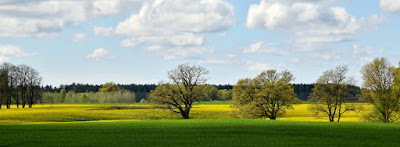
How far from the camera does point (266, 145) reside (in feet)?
71.4

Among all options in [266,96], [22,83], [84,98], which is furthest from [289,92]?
[84,98]

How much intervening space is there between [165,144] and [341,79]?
50146 millimetres

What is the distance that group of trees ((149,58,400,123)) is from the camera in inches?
2344

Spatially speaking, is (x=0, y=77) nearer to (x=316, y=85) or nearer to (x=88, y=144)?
(x=316, y=85)

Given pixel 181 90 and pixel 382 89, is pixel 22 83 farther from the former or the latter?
pixel 382 89

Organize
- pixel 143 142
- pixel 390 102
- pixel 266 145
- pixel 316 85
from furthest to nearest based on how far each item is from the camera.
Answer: pixel 316 85, pixel 390 102, pixel 143 142, pixel 266 145

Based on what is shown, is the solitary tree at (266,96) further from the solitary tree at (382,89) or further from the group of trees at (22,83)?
the group of trees at (22,83)

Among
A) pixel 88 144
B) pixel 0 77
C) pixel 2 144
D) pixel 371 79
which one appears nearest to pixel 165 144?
pixel 88 144

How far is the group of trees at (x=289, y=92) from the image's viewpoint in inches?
2344

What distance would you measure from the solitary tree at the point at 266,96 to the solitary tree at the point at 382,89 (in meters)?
11.6

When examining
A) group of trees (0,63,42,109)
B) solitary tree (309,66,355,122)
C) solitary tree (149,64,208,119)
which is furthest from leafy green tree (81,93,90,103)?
solitary tree (309,66,355,122)

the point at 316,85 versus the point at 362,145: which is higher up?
the point at 316,85

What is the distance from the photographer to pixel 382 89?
59719 millimetres

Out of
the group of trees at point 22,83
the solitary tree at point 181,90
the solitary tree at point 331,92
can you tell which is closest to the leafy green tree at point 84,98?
the group of trees at point 22,83
